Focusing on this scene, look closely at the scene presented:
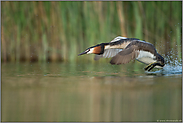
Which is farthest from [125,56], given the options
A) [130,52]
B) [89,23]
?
[89,23]

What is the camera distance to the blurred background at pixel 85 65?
8.29 ft

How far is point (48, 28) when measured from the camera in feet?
21.0

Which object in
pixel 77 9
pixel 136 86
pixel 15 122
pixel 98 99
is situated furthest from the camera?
pixel 77 9

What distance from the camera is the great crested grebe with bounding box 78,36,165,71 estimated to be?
4605mm

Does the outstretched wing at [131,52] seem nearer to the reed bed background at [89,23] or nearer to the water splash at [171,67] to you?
the water splash at [171,67]

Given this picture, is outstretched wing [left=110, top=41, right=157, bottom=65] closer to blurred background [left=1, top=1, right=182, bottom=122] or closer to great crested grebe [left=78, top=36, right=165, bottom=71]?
great crested grebe [left=78, top=36, right=165, bottom=71]

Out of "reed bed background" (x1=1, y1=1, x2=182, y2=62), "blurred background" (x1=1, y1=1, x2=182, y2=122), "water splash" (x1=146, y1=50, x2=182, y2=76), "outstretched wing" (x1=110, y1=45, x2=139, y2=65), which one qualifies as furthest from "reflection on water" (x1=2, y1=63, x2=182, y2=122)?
"reed bed background" (x1=1, y1=1, x2=182, y2=62)

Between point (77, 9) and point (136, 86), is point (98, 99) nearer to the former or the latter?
point (136, 86)

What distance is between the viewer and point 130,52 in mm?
4695

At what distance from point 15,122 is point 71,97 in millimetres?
868

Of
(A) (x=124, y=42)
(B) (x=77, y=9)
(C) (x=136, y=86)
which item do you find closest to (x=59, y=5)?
(B) (x=77, y=9)

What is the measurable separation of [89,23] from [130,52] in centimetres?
174

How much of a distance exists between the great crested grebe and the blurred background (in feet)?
0.75

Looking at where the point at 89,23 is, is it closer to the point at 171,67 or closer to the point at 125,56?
the point at 125,56
